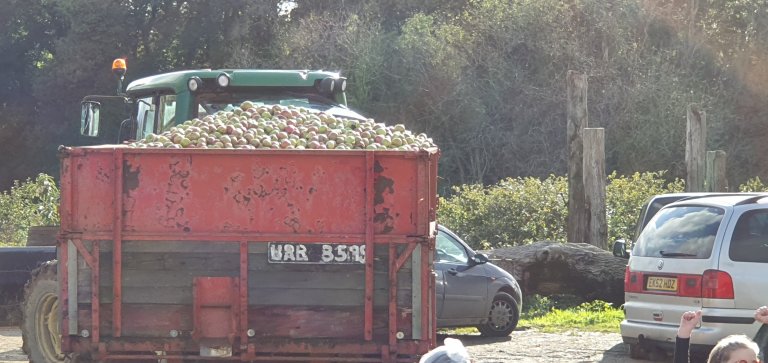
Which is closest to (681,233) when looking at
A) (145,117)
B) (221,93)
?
(221,93)

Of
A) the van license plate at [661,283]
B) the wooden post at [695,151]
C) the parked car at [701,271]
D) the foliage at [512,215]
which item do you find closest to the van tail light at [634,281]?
the parked car at [701,271]

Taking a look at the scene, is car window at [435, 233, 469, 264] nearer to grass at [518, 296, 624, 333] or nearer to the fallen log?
grass at [518, 296, 624, 333]

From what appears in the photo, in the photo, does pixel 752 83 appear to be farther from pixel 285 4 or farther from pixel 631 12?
pixel 285 4

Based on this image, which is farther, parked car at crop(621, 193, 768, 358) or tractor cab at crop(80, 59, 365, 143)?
tractor cab at crop(80, 59, 365, 143)

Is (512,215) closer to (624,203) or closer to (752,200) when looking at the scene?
(624,203)

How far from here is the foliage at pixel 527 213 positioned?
73.8ft

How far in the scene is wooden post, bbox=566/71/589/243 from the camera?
2028 centimetres

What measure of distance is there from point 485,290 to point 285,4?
29948mm

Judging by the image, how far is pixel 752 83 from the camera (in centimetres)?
3472

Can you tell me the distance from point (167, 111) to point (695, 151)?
40.8 ft

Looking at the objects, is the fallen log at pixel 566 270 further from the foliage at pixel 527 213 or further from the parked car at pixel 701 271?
the parked car at pixel 701 271

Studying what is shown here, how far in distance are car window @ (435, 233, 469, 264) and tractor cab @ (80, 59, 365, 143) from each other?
10.2ft

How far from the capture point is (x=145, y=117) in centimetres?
1298

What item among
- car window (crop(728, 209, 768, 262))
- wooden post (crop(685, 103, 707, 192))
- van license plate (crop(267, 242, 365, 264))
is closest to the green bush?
wooden post (crop(685, 103, 707, 192))
